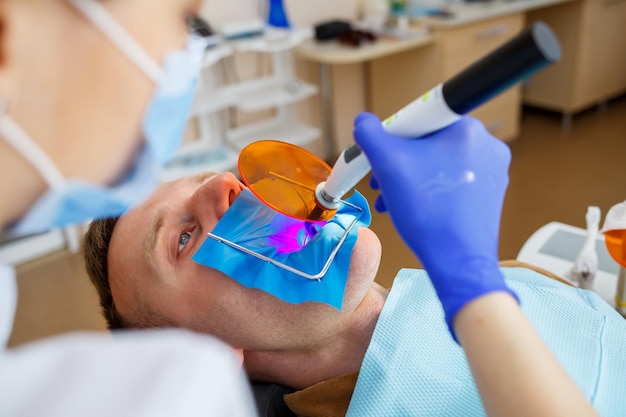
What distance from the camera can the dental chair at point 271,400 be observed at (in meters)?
1.15

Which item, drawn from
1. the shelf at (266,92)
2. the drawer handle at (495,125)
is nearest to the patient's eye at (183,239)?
the shelf at (266,92)

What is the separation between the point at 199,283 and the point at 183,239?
0.13 meters

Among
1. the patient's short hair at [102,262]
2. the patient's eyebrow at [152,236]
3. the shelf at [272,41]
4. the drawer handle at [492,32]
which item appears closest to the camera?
the patient's eyebrow at [152,236]

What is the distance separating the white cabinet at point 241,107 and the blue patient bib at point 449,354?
1.95 m

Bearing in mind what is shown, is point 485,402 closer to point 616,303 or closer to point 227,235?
point 227,235

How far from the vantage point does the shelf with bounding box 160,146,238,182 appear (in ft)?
9.72

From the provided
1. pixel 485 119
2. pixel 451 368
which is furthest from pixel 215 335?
pixel 485 119

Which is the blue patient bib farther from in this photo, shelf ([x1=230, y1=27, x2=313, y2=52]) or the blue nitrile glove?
shelf ([x1=230, y1=27, x2=313, y2=52])

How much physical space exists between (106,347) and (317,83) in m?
3.46

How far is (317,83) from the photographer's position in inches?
149

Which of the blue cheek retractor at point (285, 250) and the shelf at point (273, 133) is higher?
the blue cheek retractor at point (285, 250)

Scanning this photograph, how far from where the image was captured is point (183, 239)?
49.4 inches

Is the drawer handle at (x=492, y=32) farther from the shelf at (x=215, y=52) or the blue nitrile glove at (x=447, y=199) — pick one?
the blue nitrile glove at (x=447, y=199)

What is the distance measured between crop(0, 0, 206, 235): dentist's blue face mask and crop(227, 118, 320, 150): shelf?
2652 millimetres
